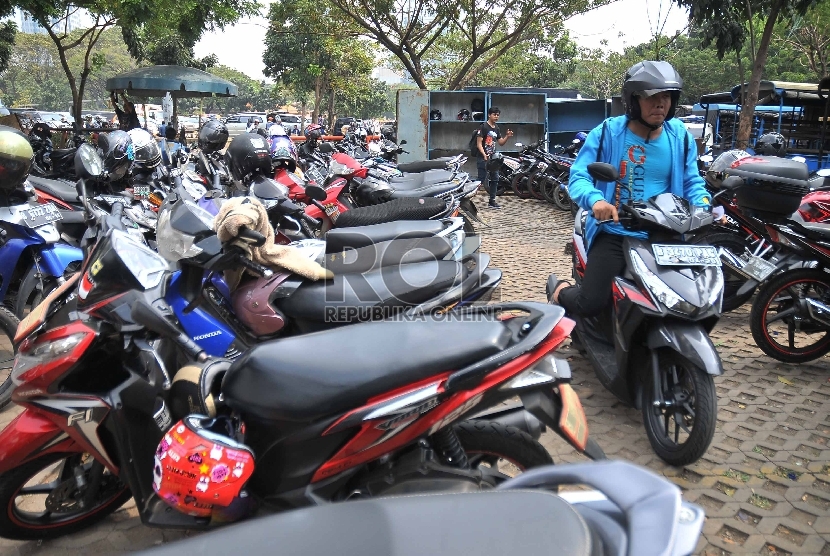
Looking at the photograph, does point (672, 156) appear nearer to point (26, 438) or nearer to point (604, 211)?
point (604, 211)

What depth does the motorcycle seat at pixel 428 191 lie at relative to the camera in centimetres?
612

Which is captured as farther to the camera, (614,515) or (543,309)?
(543,309)

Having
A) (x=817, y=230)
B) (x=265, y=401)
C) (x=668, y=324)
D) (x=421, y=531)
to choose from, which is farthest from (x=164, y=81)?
(x=421, y=531)

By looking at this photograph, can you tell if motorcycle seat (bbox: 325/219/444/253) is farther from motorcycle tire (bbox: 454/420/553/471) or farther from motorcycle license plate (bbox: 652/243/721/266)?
motorcycle tire (bbox: 454/420/553/471)

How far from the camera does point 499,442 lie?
6.34ft

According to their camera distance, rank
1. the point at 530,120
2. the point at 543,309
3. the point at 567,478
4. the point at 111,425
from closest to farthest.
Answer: the point at 567,478
the point at 543,309
the point at 111,425
the point at 530,120

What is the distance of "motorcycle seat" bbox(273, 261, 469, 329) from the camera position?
2.84 m

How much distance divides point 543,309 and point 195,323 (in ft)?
5.02

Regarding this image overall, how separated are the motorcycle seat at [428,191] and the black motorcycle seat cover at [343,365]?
445cm

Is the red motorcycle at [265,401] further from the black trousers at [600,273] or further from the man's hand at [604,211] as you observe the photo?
the black trousers at [600,273]

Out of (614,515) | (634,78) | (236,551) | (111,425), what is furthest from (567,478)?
(634,78)

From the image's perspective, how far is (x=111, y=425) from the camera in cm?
209

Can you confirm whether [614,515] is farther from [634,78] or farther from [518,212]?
[518,212]

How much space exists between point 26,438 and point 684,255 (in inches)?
112
